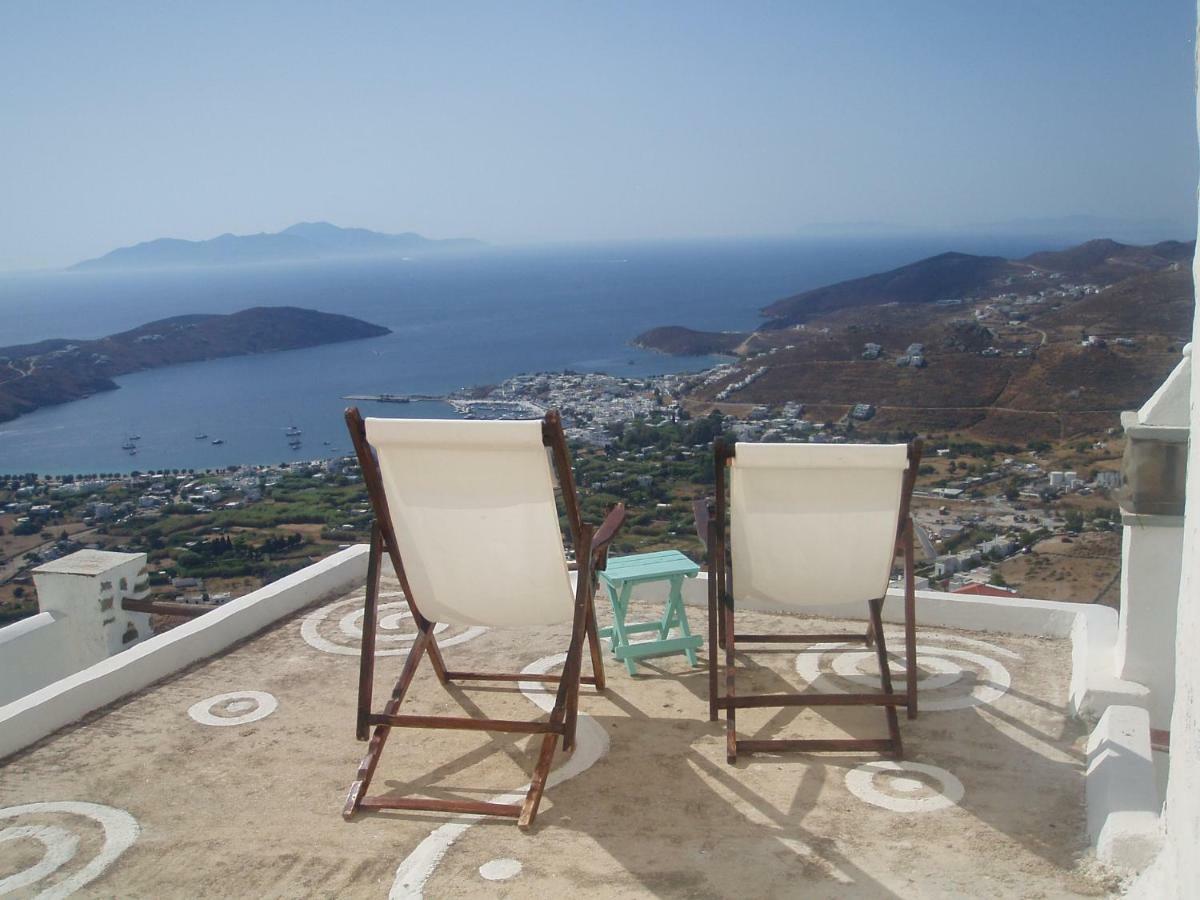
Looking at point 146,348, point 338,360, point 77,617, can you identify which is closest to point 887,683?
point 77,617

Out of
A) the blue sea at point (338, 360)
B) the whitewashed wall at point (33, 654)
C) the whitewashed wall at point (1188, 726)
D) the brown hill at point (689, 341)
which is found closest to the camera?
the whitewashed wall at point (1188, 726)

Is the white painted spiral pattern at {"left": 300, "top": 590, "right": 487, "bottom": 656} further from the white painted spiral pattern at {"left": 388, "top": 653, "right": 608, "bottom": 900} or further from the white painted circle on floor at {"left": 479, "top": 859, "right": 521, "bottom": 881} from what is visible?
the white painted circle on floor at {"left": 479, "top": 859, "right": 521, "bottom": 881}

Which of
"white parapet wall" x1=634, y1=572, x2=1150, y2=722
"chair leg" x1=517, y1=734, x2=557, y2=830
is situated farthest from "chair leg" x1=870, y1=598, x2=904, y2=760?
"chair leg" x1=517, y1=734, x2=557, y2=830

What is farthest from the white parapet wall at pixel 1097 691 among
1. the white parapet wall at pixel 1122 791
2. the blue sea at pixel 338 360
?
the blue sea at pixel 338 360

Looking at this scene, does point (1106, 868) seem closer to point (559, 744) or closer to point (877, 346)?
point (559, 744)

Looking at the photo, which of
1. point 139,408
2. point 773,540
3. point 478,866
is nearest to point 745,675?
point 773,540

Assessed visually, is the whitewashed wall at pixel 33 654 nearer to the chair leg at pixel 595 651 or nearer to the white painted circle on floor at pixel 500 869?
the chair leg at pixel 595 651
